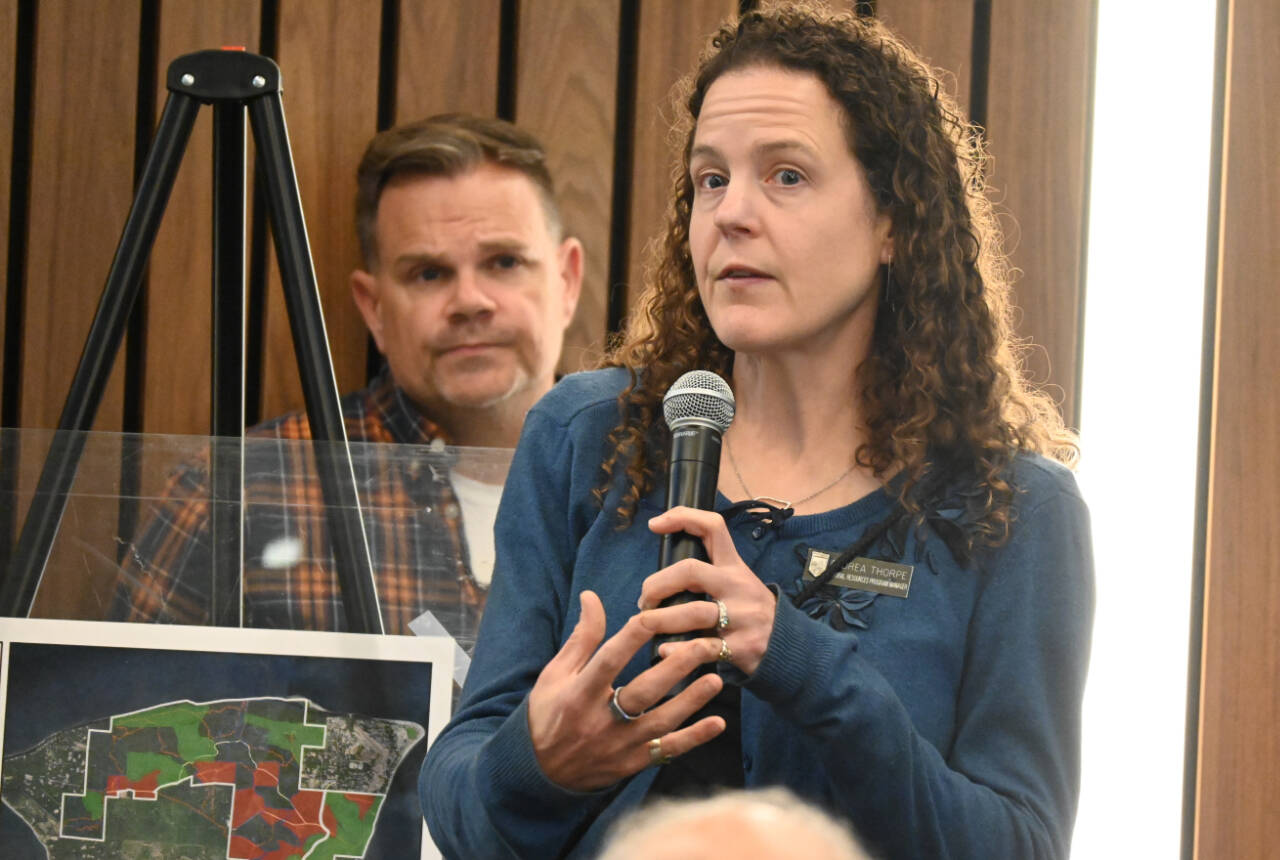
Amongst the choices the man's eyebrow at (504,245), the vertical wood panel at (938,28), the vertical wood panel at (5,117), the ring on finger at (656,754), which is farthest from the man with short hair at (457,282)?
the ring on finger at (656,754)

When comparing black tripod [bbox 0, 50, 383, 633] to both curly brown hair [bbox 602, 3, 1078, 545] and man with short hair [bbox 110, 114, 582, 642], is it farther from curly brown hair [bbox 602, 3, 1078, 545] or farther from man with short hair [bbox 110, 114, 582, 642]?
curly brown hair [bbox 602, 3, 1078, 545]

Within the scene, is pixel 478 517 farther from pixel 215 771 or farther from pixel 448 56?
pixel 448 56

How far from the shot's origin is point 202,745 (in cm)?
162

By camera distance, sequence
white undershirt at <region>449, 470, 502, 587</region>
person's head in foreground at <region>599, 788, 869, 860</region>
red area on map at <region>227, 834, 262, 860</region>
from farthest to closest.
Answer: white undershirt at <region>449, 470, 502, 587</region>
red area on map at <region>227, 834, 262, 860</region>
person's head in foreground at <region>599, 788, 869, 860</region>

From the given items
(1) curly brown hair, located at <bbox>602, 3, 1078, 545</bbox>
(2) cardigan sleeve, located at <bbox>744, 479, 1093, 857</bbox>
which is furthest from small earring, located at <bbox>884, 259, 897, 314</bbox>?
(2) cardigan sleeve, located at <bbox>744, 479, 1093, 857</bbox>

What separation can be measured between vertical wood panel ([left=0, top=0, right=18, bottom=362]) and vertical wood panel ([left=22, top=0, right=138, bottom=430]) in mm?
51

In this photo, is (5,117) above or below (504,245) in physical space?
above

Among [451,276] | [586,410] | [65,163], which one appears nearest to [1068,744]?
[586,410]

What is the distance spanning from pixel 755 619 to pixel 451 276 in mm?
1709

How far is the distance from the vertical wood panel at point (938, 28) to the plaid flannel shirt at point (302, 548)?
152 centimetres

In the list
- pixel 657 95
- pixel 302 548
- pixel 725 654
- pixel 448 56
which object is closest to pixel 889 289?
pixel 725 654

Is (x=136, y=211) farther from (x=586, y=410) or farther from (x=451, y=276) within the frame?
(x=586, y=410)

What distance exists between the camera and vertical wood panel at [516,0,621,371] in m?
2.88

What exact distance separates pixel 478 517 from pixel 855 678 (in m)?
0.77
